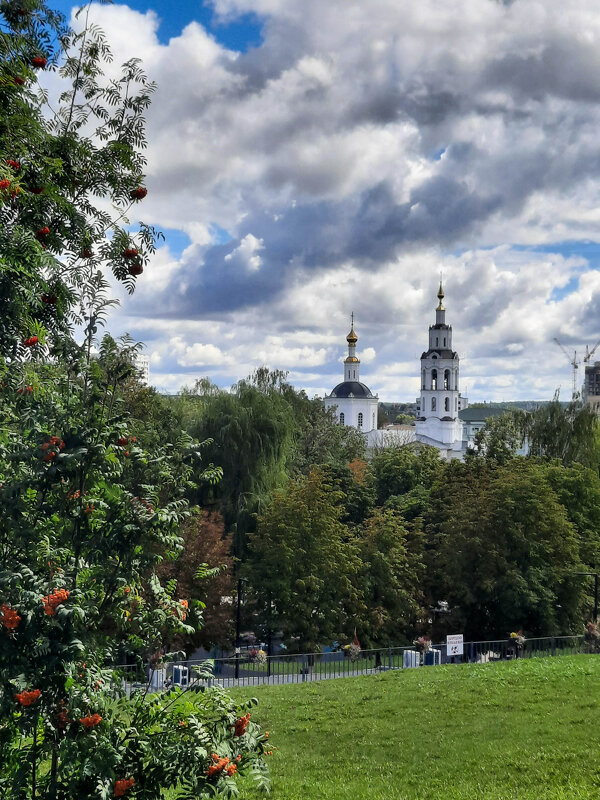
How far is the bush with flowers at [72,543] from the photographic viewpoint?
6570 millimetres

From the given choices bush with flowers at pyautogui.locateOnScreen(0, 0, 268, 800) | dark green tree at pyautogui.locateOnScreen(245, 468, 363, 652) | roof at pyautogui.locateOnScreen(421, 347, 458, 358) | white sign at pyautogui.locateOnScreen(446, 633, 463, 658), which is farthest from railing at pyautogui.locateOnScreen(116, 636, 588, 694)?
roof at pyautogui.locateOnScreen(421, 347, 458, 358)

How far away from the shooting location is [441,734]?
15844 millimetres

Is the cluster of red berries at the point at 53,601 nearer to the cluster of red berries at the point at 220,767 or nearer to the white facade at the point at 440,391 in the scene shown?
the cluster of red berries at the point at 220,767

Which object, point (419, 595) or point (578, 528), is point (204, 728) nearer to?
point (419, 595)

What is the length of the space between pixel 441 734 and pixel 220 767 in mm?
10321

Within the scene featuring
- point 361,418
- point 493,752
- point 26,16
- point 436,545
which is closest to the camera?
point 26,16

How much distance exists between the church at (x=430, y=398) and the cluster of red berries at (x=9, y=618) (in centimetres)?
10341

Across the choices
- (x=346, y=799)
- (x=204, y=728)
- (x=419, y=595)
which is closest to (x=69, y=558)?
(x=204, y=728)

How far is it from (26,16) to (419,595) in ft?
81.9

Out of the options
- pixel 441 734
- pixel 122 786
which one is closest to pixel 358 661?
pixel 441 734

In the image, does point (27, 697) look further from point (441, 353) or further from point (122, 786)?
point (441, 353)

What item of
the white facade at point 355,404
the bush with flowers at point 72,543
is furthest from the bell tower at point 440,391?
the bush with flowers at point 72,543

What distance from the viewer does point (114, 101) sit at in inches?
392

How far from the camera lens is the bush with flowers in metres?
6.57
